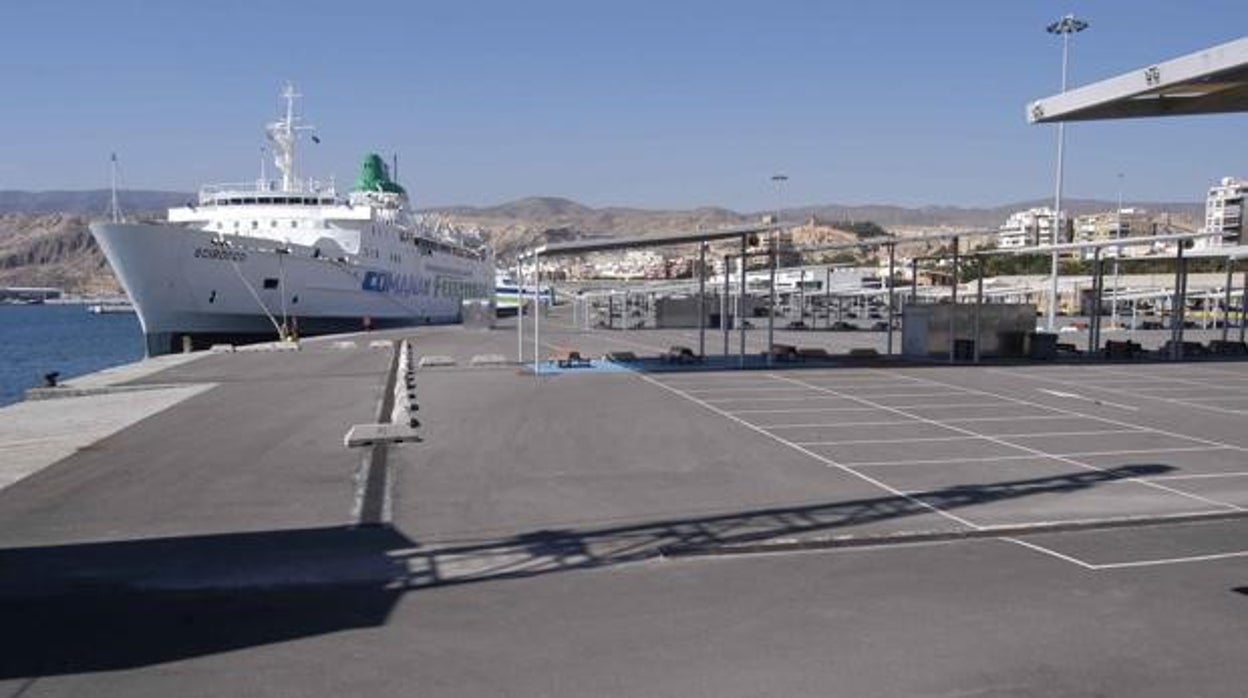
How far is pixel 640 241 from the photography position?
27469 millimetres

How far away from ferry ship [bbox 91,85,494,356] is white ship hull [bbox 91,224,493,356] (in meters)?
0.05

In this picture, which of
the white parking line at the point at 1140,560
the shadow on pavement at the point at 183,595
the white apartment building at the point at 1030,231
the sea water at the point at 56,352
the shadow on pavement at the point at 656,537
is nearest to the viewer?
the shadow on pavement at the point at 183,595

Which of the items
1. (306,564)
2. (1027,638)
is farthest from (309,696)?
(1027,638)

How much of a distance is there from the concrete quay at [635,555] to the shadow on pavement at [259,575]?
4cm

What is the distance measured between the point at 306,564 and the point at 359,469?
489 cm

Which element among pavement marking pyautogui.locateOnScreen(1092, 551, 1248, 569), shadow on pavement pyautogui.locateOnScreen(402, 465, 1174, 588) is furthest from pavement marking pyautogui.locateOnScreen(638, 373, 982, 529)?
pavement marking pyautogui.locateOnScreen(1092, 551, 1248, 569)

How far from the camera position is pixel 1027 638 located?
7.14 metres

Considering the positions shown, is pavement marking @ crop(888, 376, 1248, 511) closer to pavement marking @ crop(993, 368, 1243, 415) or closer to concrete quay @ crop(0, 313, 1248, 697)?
concrete quay @ crop(0, 313, 1248, 697)

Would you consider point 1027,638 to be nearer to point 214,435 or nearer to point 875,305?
point 214,435

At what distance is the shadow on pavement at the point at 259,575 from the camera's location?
716cm

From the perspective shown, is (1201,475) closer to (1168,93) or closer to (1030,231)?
(1168,93)

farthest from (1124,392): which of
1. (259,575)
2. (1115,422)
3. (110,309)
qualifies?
(110,309)

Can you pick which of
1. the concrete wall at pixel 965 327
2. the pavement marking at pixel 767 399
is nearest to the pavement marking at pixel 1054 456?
the pavement marking at pixel 767 399

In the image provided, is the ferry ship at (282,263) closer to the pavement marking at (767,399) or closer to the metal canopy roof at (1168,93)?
the pavement marking at (767,399)
